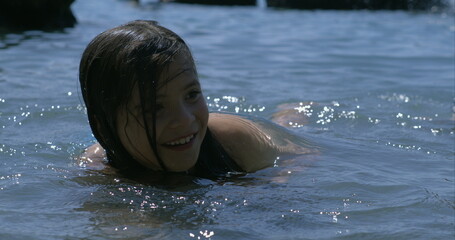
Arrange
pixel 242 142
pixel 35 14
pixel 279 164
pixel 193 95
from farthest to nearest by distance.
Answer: pixel 35 14 → pixel 279 164 → pixel 242 142 → pixel 193 95

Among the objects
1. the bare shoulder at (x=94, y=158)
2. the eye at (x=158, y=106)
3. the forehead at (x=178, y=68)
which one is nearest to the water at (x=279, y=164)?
the bare shoulder at (x=94, y=158)

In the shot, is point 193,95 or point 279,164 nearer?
point 193,95

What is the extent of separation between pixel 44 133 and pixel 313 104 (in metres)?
1.72

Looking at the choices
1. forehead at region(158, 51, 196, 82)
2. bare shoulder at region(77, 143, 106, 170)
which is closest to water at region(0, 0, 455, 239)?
bare shoulder at region(77, 143, 106, 170)

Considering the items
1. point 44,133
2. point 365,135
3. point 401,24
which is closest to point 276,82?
point 365,135

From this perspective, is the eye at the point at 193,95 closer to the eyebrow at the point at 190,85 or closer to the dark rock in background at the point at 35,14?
the eyebrow at the point at 190,85

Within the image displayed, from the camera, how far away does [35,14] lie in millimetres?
10297

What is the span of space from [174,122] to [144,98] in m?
0.14

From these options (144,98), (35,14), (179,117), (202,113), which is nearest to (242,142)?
(202,113)

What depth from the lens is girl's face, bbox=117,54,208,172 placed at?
289 centimetres

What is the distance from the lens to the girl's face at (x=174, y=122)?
2893 millimetres

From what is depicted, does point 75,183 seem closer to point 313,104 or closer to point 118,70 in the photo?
point 118,70

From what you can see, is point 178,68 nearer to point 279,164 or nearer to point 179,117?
point 179,117

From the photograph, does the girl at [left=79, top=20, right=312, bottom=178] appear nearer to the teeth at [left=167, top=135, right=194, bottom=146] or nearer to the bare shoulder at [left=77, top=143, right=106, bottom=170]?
the teeth at [left=167, top=135, right=194, bottom=146]
